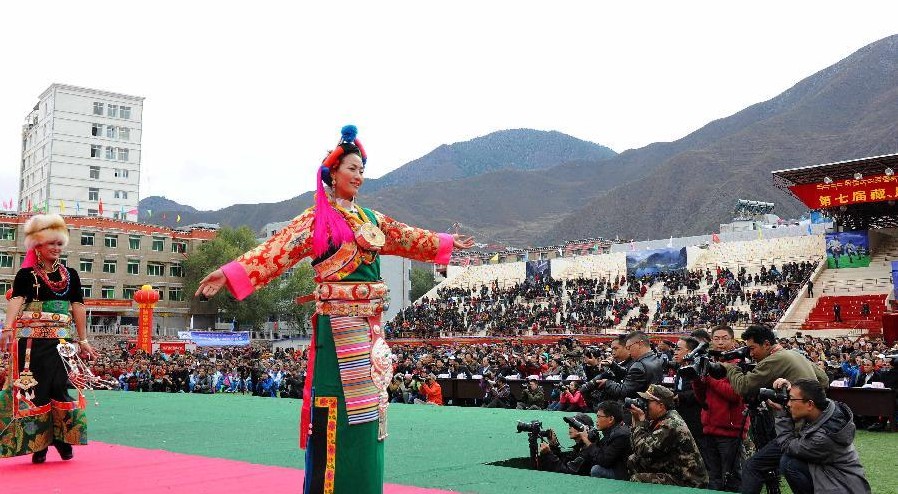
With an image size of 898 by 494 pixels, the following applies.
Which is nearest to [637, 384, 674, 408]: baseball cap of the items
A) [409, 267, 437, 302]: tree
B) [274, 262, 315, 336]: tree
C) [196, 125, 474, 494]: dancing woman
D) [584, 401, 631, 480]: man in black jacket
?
[584, 401, 631, 480]: man in black jacket

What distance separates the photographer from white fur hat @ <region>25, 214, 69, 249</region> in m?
5.68

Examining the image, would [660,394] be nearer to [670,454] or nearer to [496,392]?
[670,454]

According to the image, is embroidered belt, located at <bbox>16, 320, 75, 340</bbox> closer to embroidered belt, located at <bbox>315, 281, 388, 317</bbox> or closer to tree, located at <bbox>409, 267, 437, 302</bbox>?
embroidered belt, located at <bbox>315, 281, 388, 317</bbox>

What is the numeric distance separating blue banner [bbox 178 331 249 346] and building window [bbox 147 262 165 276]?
1728 centimetres

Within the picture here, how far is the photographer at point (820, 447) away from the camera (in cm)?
412

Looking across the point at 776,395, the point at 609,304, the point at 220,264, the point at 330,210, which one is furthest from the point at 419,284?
the point at 330,210

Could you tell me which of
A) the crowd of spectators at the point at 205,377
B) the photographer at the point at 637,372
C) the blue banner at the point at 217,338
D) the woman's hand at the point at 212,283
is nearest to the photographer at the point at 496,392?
the crowd of spectators at the point at 205,377

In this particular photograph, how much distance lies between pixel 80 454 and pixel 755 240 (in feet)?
139

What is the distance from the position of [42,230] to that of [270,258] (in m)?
3.00

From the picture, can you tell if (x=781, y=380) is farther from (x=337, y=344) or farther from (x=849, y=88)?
(x=849, y=88)

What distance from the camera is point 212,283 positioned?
337 cm

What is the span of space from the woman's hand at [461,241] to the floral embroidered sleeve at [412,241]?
4 cm

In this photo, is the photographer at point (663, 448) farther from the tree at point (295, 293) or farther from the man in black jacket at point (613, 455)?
the tree at point (295, 293)

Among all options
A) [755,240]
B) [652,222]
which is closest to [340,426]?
[755,240]
